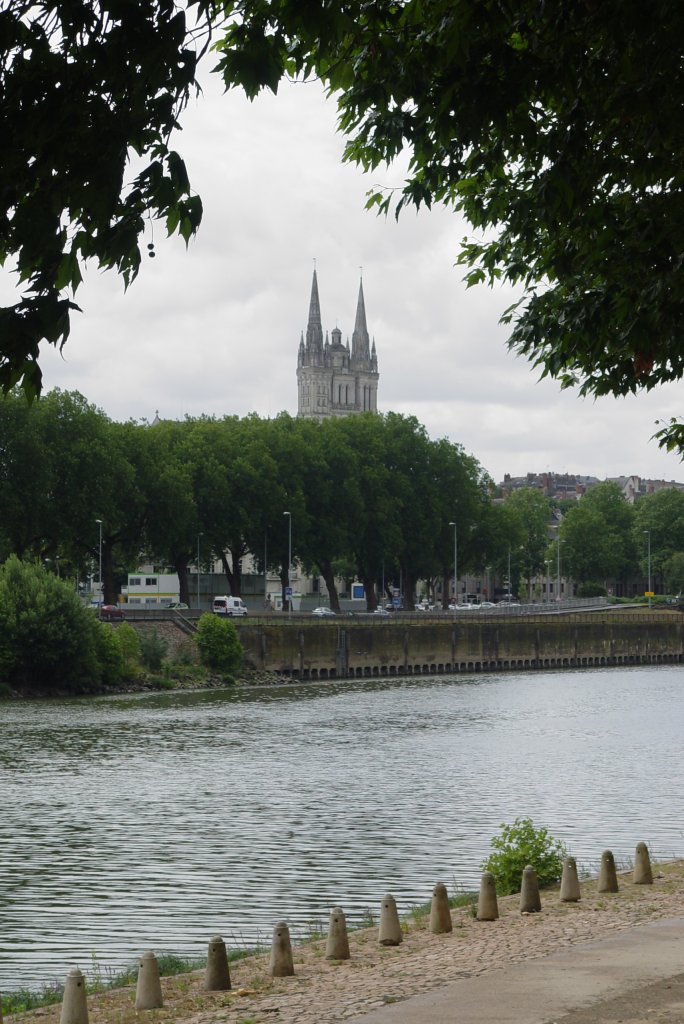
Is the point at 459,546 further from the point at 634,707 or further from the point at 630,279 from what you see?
the point at 630,279

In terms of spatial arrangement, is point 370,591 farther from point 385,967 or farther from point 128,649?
point 385,967

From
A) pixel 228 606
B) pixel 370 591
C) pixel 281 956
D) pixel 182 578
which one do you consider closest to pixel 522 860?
pixel 281 956

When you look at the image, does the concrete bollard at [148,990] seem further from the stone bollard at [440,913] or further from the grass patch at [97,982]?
the stone bollard at [440,913]

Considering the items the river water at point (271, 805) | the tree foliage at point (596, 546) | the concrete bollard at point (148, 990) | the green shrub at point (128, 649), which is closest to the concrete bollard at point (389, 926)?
the concrete bollard at point (148, 990)

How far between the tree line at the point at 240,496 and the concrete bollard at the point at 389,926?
6734 centimetres

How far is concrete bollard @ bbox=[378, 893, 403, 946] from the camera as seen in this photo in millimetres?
16141

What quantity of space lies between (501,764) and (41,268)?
39474 millimetres

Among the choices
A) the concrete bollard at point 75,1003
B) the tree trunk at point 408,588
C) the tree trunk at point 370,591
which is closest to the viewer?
the concrete bollard at point 75,1003

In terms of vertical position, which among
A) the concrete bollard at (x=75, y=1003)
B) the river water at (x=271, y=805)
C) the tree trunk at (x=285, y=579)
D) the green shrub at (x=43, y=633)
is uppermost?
the tree trunk at (x=285, y=579)

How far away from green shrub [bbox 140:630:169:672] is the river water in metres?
10.0

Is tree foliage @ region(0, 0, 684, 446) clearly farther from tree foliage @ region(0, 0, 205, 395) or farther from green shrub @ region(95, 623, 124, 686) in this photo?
green shrub @ region(95, 623, 124, 686)

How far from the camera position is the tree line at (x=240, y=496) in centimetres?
9231

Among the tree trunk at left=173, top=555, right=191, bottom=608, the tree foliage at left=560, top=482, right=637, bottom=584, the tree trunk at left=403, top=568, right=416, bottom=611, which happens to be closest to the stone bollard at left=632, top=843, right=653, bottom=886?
the tree trunk at left=173, top=555, right=191, bottom=608

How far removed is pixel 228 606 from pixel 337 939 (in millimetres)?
87985
